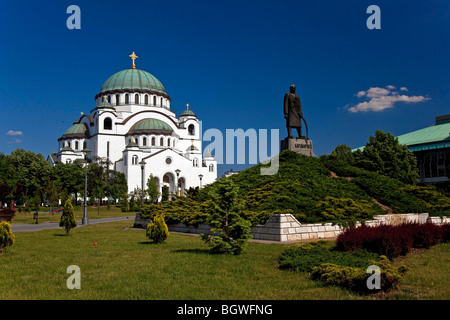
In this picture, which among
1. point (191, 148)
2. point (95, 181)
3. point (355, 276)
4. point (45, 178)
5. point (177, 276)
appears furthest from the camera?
point (191, 148)

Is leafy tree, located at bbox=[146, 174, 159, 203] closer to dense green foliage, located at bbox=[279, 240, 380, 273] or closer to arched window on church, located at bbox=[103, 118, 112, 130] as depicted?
arched window on church, located at bbox=[103, 118, 112, 130]

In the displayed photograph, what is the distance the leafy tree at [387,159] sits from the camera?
31172 millimetres

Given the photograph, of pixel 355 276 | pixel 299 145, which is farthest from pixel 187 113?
pixel 355 276

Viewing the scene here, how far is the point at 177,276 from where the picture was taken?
257 inches

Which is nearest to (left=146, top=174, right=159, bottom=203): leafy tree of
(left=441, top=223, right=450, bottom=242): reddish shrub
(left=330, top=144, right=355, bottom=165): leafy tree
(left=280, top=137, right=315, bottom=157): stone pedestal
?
(left=330, top=144, right=355, bottom=165): leafy tree

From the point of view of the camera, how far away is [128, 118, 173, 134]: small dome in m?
59.5

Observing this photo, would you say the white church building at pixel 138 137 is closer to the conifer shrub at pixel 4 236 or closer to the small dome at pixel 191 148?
the small dome at pixel 191 148

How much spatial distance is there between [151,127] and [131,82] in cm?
1002

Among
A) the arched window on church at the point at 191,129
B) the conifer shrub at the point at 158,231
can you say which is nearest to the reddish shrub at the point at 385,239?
the conifer shrub at the point at 158,231

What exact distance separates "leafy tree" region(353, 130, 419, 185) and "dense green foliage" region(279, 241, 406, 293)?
2414 centimetres

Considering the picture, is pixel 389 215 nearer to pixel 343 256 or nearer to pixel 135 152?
pixel 343 256

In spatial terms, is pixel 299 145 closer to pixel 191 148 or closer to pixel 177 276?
pixel 177 276

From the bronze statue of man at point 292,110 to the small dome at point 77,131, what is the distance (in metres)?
51.1

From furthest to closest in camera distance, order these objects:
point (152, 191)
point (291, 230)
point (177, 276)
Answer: point (152, 191)
point (291, 230)
point (177, 276)
